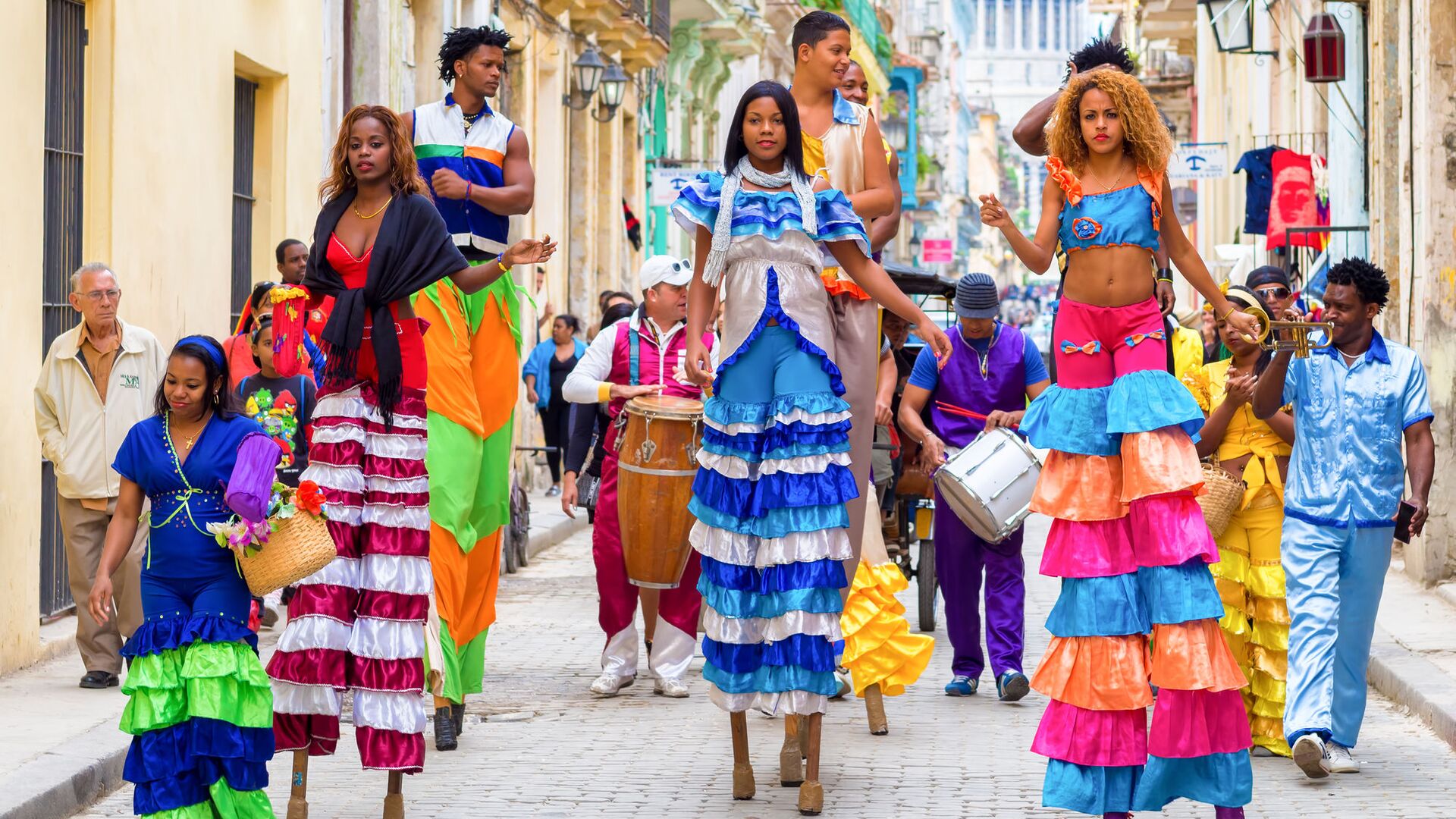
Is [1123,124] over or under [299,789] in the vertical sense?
over

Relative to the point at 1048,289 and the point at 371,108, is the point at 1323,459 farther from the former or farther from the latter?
the point at 1048,289

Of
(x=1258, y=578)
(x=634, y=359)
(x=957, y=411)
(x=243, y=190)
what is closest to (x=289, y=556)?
(x=634, y=359)

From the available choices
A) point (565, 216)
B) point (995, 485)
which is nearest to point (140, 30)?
point (995, 485)

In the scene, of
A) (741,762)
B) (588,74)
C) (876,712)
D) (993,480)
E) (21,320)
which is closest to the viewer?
(741,762)

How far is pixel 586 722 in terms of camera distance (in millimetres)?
8953

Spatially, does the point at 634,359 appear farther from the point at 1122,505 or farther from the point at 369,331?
the point at 1122,505

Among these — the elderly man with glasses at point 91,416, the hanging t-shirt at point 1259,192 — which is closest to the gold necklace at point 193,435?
the elderly man with glasses at point 91,416

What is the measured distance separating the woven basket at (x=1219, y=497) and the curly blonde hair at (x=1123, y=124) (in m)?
2.12

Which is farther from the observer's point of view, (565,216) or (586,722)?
(565,216)

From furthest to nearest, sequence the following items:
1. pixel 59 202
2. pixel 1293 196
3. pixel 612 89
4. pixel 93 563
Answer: pixel 612 89 < pixel 1293 196 < pixel 59 202 < pixel 93 563

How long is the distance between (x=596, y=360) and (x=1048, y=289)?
134 meters

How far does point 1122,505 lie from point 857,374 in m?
1.45

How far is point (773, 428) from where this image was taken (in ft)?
23.0

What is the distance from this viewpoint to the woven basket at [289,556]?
6.18 meters
